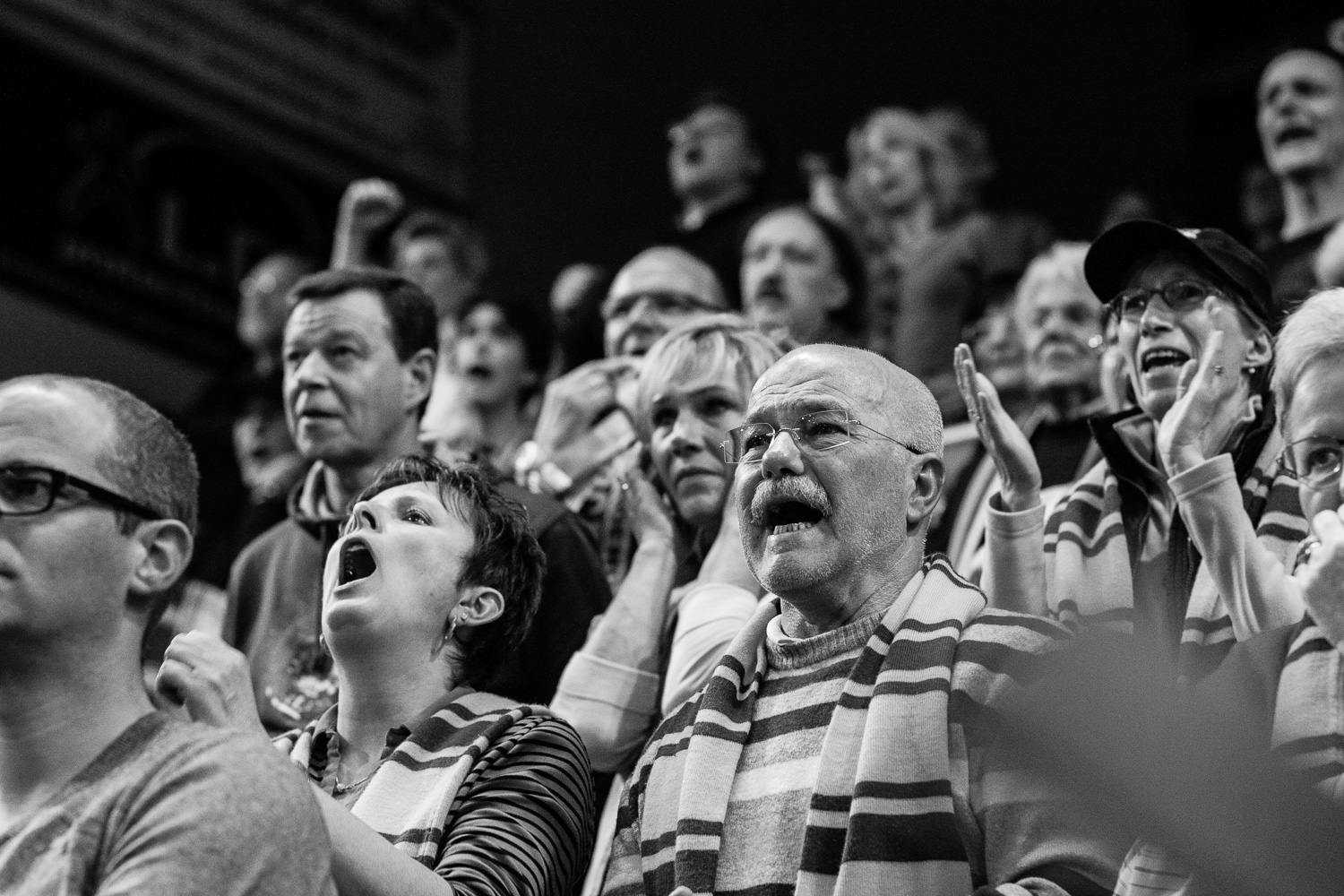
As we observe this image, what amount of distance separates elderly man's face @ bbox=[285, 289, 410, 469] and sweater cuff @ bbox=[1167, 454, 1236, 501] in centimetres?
178

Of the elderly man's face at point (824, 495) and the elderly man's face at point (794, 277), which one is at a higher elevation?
the elderly man's face at point (794, 277)

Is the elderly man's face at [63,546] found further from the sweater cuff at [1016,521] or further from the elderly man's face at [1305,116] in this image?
the elderly man's face at [1305,116]

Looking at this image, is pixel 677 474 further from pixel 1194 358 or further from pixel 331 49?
pixel 331 49

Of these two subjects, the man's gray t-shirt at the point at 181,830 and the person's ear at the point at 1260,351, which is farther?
the person's ear at the point at 1260,351

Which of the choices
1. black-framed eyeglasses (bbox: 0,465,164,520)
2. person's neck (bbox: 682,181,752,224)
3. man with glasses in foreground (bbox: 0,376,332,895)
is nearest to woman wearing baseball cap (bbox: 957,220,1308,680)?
man with glasses in foreground (bbox: 0,376,332,895)

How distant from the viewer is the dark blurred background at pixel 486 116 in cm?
744

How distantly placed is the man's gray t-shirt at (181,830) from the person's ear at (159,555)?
24 centimetres

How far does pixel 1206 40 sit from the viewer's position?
7906mm

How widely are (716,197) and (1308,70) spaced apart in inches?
67.2

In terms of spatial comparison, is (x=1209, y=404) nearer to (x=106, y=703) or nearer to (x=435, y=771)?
(x=435, y=771)

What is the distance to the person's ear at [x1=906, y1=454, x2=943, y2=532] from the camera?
116 inches

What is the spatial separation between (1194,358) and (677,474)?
0.97 m

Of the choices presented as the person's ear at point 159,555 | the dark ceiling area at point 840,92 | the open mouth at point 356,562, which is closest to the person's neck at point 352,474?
the open mouth at point 356,562

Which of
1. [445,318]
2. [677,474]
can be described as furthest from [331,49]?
[677,474]
